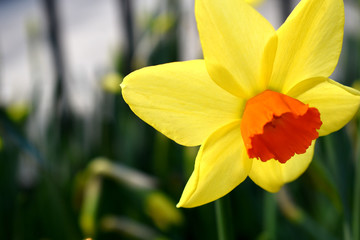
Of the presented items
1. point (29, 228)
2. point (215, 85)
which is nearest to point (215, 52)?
point (215, 85)

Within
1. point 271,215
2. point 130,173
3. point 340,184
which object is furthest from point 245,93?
point 130,173

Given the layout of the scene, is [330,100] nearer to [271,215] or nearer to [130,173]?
[271,215]

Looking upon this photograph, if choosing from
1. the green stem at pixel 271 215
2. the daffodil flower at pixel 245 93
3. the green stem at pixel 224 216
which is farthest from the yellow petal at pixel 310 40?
the green stem at pixel 271 215

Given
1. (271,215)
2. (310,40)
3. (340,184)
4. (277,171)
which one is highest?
(310,40)

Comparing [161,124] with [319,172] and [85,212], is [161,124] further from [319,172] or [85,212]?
[85,212]

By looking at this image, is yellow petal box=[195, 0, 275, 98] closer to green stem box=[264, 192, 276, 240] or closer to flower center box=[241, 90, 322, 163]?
flower center box=[241, 90, 322, 163]

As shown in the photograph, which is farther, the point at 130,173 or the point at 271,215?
the point at 130,173

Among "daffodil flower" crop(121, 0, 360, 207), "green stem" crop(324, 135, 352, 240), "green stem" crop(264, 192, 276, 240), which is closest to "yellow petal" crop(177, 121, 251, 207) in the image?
"daffodil flower" crop(121, 0, 360, 207)
